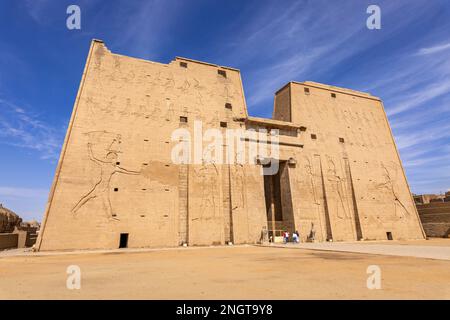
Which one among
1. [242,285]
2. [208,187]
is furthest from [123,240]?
[242,285]

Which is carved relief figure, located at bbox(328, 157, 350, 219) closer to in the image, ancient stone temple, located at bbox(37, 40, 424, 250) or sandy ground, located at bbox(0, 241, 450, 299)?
ancient stone temple, located at bbox(37, 40, 424, 250)

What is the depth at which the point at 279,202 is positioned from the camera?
945 inches

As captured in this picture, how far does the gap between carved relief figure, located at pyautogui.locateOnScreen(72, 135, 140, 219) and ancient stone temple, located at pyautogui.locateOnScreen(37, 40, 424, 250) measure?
60mm

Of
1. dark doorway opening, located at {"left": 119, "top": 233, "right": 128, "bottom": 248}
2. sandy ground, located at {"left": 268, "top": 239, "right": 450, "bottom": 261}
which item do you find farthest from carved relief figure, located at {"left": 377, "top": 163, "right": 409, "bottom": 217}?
dark doorway opening, located at {"left": 119, "top": 233, "right": 128, "bottom": 248}

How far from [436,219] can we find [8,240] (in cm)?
3539

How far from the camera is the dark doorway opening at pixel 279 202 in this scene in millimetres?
21547

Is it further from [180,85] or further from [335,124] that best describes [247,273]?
[335,124]

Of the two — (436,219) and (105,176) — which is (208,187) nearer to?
(105,176)

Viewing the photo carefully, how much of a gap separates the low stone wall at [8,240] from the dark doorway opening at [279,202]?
16893 millimetres

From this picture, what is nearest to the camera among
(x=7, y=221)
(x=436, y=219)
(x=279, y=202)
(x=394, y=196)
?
(x=7, y=221)

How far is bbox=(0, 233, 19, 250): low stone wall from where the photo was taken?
15672 millimetres

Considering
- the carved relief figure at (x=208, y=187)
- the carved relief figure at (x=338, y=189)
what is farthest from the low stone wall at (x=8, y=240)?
the carved relief figure at (x=338, y=189)
